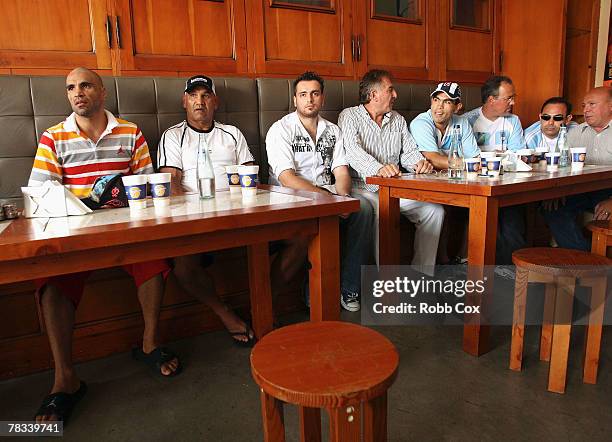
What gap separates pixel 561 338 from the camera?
5.03 feet

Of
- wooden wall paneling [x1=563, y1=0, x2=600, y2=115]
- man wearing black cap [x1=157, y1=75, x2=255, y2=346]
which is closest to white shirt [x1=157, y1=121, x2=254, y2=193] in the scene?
man wearing black cap [x1=157, y1=75, x2=255, y2=346]

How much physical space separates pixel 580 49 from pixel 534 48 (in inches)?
22.3

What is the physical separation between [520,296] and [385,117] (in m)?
A: 1.31

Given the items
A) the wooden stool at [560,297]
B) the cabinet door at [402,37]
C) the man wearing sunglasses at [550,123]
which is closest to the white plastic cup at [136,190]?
the wooden stool at [560,297]

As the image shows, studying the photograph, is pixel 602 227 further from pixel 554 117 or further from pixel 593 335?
pixel 554 117

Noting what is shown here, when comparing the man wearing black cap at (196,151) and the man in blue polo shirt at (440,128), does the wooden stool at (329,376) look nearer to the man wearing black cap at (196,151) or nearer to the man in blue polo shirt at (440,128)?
the man wearing black cap at (196,151)

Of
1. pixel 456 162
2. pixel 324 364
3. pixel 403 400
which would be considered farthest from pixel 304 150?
pixel 324 364

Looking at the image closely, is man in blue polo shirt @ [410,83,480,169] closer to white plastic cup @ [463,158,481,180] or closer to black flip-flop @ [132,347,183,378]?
white plastic cup @ [463,158,481,180]

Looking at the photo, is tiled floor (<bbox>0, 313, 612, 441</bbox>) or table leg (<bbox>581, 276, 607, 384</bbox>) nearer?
tiled floor (<bbox>0, 313, 612, 441</bbox>)

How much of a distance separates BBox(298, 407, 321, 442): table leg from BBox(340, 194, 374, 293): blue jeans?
131cm

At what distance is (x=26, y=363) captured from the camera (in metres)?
1.78

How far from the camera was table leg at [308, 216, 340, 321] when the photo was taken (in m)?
1.29

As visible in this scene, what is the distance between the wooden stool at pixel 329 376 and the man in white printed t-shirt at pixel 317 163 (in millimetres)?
1313

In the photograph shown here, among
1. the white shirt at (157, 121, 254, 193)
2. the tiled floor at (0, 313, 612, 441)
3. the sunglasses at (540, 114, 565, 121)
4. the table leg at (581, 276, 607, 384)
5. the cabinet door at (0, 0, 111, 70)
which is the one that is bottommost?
the tiled floor at (0, 313, 612, 441)
